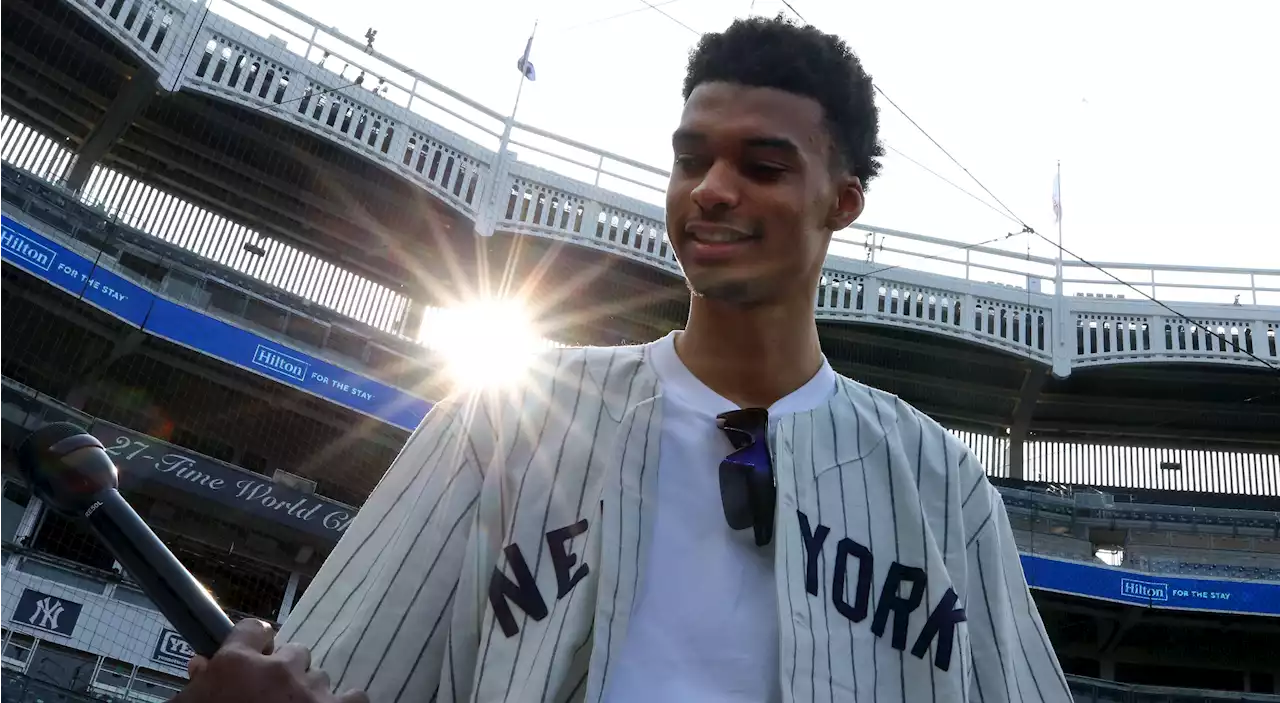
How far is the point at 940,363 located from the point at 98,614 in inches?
641

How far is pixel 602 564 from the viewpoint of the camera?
1161mm

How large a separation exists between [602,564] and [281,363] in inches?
641

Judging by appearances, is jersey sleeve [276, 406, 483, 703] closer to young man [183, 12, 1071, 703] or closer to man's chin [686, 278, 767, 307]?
young man [183, 12, 1071, 703]

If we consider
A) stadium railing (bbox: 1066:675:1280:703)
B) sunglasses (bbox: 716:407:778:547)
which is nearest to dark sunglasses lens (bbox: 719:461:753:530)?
sunglasses (bbox: 716:407:778:547)

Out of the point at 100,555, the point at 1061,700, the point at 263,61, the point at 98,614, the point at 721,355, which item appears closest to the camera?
the point at 1061,700

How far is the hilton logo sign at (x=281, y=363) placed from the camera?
1612 cm

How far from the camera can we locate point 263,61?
17.4m

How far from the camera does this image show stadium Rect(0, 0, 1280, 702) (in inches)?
609

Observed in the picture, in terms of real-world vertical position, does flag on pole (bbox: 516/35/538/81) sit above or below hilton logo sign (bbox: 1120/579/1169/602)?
above

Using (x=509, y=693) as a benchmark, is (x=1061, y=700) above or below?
above

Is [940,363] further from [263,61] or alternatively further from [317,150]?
[263,61]

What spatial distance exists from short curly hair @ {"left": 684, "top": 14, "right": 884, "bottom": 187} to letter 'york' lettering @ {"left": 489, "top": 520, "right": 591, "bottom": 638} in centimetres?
69

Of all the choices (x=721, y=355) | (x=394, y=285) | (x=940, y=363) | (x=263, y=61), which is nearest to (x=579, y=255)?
(x=394, y=285)

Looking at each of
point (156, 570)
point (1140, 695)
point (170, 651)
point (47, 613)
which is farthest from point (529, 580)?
point (1140, 695)
